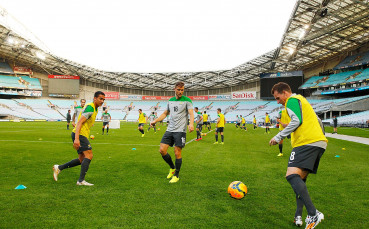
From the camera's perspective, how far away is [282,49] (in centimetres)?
3800

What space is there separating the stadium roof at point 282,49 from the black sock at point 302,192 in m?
27.5

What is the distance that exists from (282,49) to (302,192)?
39579mm

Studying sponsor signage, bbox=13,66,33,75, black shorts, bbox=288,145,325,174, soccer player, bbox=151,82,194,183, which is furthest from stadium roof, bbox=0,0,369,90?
black shorts, bbox=288,145,325,174

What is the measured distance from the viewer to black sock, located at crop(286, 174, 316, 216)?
9.62 feet

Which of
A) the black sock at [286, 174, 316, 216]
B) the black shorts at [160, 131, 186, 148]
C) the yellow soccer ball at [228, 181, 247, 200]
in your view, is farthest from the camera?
the black shorts at [160, 131, 186, 148]

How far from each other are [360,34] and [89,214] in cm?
4270

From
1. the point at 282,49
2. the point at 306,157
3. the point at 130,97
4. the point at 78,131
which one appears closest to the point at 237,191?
the point at 306,157

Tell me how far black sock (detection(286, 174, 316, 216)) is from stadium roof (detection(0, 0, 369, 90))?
27.5 metres

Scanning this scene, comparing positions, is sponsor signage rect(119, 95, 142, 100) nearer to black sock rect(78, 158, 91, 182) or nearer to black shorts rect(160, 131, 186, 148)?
black shorts rect(160, 131, 186, 148)

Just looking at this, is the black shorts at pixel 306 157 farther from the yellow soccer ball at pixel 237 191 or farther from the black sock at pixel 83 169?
the black sock at pixel 83 169

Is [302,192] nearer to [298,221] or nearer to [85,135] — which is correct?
[298,221]

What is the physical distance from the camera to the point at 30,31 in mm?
38719

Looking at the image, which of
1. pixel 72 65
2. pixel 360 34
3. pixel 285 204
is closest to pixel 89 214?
pixel 285 204

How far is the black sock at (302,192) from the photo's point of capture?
293cm
